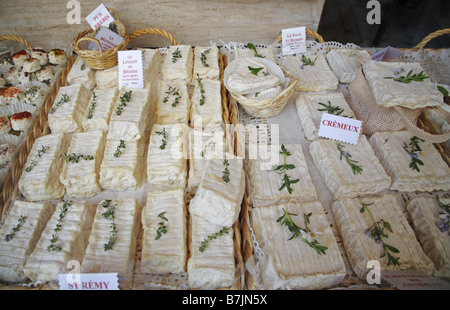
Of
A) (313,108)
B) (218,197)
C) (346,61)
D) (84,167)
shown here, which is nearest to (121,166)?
(84,167)

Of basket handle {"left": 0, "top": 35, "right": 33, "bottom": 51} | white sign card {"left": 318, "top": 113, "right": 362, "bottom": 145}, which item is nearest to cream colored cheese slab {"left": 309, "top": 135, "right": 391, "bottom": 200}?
white sign card {"left": 318, "top": 113, "right": 362, "bottom": 145}

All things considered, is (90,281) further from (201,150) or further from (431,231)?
(431,231)

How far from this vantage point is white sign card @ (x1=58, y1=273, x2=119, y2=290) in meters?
1.75

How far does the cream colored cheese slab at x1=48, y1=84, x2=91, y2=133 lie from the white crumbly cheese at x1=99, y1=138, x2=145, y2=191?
44cm

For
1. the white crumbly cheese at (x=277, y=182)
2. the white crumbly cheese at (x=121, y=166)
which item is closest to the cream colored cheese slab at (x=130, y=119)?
the white crumbly cheese at (x=121, y=166)

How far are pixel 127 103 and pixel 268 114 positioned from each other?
4.34ft

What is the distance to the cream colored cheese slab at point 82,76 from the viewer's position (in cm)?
303

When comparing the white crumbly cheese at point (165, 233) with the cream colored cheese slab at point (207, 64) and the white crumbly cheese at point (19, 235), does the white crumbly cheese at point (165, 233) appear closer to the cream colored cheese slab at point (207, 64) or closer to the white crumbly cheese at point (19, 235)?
the white crumbly cheese at point (19, 235)

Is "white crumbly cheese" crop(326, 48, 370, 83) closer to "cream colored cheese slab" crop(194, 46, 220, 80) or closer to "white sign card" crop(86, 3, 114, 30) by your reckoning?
"cream colored cheese slab" crop(194, 46, 220, 80)

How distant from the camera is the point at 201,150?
7.96ft

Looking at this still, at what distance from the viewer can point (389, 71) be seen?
106 inches

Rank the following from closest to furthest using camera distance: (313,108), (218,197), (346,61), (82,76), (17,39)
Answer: (218,197)
(313,108)
(82,76)
(346,61)
(17,39)

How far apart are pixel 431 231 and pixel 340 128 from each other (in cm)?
103
